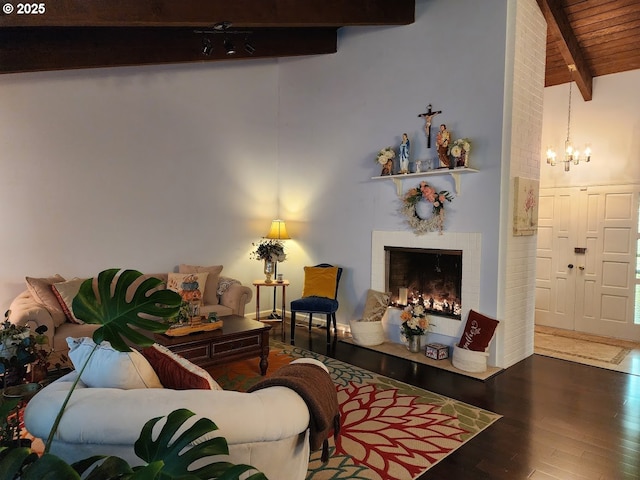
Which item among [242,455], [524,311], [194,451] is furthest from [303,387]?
[524,311]

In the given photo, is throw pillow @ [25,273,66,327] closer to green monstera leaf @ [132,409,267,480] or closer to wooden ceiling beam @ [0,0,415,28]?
wooden ceiling beam @ [0,0,415,28]

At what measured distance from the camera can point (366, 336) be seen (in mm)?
4863

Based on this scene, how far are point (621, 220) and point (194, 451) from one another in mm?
5942

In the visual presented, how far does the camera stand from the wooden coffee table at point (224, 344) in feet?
11.3

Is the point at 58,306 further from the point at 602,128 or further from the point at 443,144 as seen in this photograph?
the point at 602,128

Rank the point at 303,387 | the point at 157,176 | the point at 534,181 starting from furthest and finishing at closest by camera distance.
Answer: the point at 157,176
the point at 534,181
the point at 303,387

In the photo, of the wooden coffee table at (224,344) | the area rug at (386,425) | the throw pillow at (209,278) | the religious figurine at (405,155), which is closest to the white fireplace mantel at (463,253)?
the religious figurine at (405,155)

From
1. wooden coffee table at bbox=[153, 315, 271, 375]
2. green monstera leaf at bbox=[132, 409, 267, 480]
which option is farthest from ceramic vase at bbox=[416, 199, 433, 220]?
green monstera leaf at bbox=[132, 409, 267, 480]

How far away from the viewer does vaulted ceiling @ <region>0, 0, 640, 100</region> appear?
329 centimetres

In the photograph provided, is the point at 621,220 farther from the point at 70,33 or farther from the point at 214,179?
the point at 70,33

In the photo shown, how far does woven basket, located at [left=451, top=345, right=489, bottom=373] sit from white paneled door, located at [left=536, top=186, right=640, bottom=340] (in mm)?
2514

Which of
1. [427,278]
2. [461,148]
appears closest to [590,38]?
[461,148]

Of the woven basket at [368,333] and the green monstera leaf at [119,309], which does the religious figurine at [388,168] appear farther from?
the green monstera leaf at [119,309]

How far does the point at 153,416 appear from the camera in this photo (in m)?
1.46
